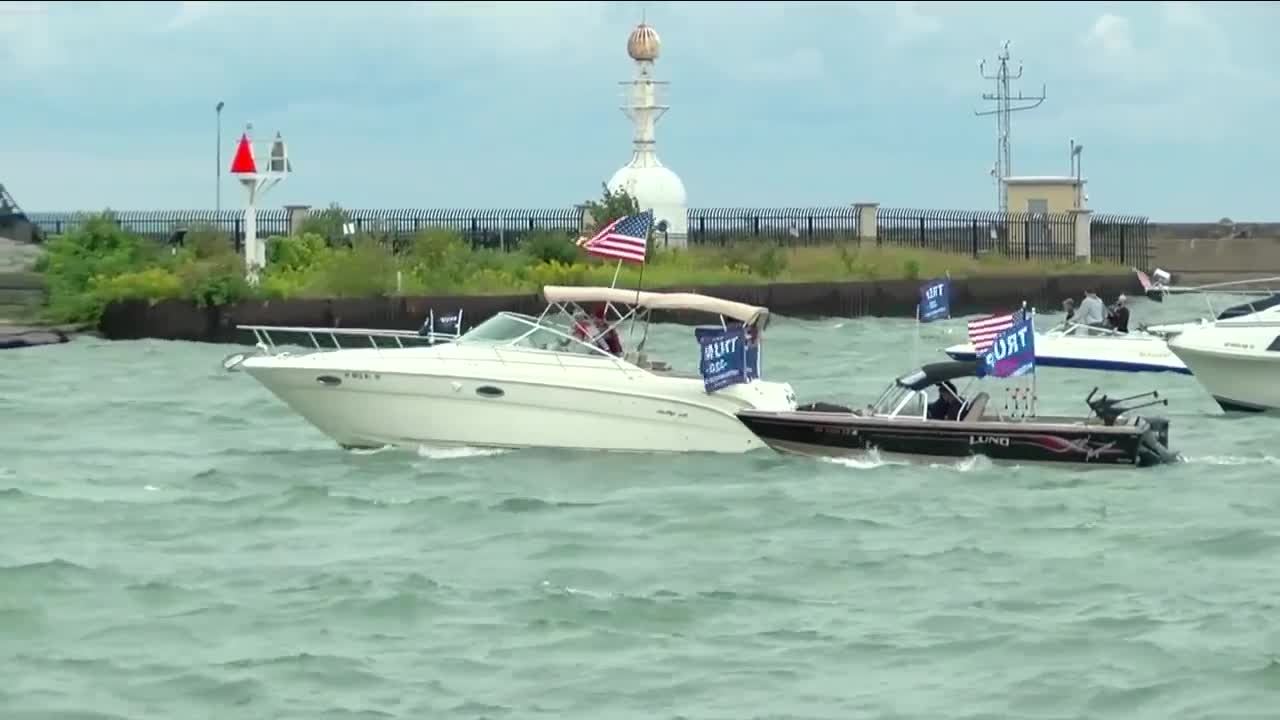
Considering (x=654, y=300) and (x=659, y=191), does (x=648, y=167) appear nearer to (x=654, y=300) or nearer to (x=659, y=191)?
(x=659, y=191)

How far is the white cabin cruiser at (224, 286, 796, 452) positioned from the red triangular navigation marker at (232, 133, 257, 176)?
19235 millimetres

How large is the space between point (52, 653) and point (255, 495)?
23.4ft

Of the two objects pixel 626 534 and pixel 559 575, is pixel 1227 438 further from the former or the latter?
pixel 559 575

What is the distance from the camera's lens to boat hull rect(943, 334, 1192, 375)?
37.3 meters

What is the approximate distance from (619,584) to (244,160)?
1049 inches

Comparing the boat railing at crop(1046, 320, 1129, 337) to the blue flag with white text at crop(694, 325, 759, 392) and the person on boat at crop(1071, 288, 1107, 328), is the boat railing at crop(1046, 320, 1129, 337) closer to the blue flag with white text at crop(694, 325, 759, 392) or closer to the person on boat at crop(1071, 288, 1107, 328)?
the person on boat at crop(1071, 288, 1107, 328)

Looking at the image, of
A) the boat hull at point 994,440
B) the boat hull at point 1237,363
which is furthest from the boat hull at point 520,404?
the boat hull at point 1237,363

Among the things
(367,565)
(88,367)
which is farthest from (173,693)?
(88,367)

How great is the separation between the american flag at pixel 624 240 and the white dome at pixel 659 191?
3653cm

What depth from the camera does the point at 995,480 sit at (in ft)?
76.0

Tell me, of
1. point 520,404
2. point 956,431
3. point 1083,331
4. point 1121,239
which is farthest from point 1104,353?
point 1121,239

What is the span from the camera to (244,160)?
43781mm

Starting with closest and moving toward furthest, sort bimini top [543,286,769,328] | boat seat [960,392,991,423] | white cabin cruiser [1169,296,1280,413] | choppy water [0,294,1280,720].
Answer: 1. choppy water [0,294,1280,720]
2. boat seat [960,392,991,423]
3. bimini top [543,286,769,328]
4. white cabin cruiser [1169,296,1280,413]

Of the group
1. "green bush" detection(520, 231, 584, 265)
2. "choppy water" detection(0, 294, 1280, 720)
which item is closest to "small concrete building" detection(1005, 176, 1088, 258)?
"green bush" detection(520, 231, 584, 265)
